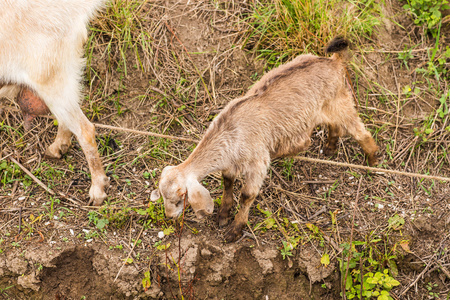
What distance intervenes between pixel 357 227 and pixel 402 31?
231cm

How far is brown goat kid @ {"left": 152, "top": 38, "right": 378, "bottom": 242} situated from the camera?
3543 mm

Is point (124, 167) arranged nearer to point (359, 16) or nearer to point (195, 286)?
point (195, 286)

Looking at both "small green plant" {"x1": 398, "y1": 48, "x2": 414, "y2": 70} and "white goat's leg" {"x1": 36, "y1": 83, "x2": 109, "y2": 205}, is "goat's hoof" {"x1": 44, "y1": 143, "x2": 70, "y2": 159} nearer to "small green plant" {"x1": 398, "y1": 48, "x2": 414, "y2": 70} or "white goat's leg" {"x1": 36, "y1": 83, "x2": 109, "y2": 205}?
"white goat's leg" {"x1": 36, "y1": 83, "x2": 109, "y2": 205}

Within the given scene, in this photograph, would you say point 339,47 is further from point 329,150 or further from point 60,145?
point 60,145

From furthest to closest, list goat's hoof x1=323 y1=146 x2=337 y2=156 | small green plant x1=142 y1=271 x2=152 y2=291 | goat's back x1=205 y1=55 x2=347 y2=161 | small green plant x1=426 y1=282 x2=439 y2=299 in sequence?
goat's hoof x1=323 y1=146 x2=337 y2=156 < small green plant x1=426 y1=282 x2=439 y2=299 < small green plant x1=142 y1=271 x2=152 y2=291 < goat's back x1=205 y1=55 x2=347 y2=161

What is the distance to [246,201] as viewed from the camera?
151 inches

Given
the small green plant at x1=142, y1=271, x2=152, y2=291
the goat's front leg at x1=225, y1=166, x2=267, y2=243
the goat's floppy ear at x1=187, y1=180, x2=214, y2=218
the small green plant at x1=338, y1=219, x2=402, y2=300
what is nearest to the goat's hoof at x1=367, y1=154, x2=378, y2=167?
the small green plant at x1=338, y1=219, x2=402, y2=300

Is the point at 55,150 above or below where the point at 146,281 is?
above

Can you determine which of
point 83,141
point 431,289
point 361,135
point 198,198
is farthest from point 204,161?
point 431,289

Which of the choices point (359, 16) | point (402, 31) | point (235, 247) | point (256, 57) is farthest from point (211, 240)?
point (402, 31)

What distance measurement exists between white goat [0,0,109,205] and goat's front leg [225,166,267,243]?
151 cm

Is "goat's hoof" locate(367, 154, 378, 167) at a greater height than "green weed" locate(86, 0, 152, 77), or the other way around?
"green weed" locate(86, 0, 152, 77)

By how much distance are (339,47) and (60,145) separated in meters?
2.67

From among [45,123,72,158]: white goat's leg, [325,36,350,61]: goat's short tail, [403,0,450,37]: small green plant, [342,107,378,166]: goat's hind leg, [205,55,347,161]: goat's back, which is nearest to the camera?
[205,55,347,161]: goat's back
